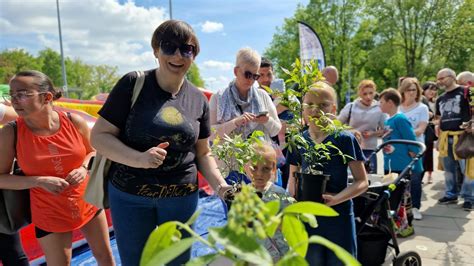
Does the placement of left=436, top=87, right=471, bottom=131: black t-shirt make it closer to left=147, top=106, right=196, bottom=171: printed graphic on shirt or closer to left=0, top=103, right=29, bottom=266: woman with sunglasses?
left=147, top=106, right=196, bottom=171: printed graphic on shirt

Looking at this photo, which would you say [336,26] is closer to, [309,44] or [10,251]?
[309,44]

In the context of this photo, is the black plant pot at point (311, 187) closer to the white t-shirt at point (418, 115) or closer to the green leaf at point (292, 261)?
the green leaf at point (292, 261)

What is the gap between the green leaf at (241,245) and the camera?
52 cm

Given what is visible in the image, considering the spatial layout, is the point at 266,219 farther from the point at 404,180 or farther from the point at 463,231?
the point at 463,231

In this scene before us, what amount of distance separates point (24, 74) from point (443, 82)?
520 centimetres

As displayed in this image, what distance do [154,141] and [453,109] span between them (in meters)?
4.94

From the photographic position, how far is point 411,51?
1199 inches

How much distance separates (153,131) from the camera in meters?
1.75

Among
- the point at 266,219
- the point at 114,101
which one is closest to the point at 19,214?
the point at 114,101

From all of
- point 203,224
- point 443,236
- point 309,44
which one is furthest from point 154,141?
point 309,44

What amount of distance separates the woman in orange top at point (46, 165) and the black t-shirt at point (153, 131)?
0.45m

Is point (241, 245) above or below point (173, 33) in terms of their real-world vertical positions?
below

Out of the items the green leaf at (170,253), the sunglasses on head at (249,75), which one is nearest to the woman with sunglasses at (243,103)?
the sunglasses on head at (249,75)

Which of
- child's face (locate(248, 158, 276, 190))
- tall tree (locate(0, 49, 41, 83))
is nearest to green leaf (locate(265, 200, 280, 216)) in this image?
child's face (locate(248, 158, 276, 190))
